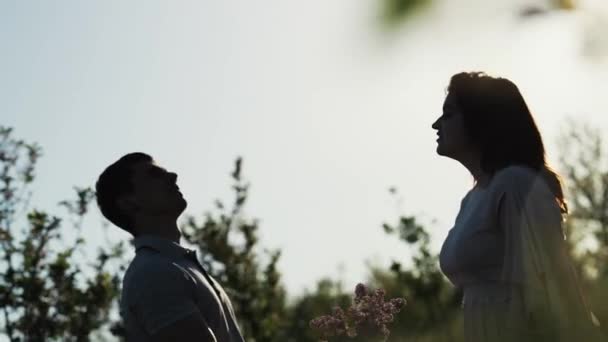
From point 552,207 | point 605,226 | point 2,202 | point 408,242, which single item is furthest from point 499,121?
point 605,226

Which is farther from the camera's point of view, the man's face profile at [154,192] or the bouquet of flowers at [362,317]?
the man's face profile at [154,192]

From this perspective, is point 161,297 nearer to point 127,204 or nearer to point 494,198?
point 127,204

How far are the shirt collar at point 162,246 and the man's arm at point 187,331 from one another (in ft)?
1.23

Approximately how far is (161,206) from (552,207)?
1.56m

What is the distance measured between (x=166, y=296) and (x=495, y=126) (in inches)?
53.7

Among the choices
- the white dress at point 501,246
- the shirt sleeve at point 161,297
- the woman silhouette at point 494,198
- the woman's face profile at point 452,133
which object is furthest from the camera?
the woman's face profile at point 452,133

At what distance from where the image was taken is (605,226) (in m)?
24.7

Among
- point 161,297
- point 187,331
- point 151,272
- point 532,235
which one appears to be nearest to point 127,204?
point 151,272

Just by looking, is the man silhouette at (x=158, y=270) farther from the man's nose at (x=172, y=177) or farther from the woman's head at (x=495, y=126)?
the woman's head at (x=495, y=126)

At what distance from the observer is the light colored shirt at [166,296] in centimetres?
392

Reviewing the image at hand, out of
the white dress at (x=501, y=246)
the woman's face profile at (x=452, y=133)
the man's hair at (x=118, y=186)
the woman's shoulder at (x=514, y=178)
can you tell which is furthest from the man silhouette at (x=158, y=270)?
the woman's shoulder at (x=514, y=178)

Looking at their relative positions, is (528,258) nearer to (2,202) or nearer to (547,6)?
(547,6)

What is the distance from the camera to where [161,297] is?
3939 mm

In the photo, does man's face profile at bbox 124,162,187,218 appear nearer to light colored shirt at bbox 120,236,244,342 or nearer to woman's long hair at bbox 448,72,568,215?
light colored shirt at bbox 120,236,244,342
